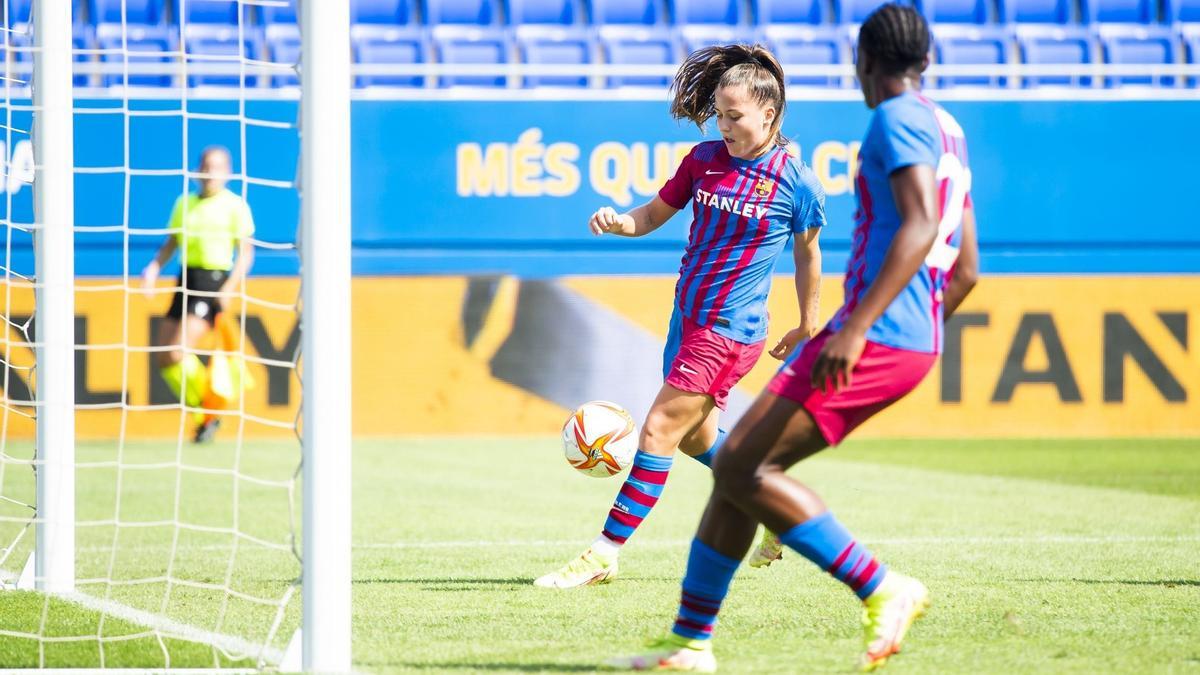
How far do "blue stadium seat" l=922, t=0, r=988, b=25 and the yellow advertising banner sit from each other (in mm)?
4115

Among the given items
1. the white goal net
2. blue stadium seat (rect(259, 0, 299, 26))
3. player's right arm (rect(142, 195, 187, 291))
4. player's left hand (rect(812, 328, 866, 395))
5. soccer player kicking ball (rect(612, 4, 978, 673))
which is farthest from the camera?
blue stadium seat (rect(259, 0, 299, 26))

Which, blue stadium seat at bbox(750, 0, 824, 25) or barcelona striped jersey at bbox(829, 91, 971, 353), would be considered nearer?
barcelona striped jersey at bbox(829, 91, 971, 353)

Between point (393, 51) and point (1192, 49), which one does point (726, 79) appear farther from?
point (1192, 49)

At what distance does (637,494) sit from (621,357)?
7.96 meters

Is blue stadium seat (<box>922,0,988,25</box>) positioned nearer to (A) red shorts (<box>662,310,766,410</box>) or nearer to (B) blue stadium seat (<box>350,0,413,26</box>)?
(B) blue stadium seat (<box>350,0,413,26</box>)

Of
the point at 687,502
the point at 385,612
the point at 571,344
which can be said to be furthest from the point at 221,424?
the point at 385,612

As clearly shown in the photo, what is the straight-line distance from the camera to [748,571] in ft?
19.3

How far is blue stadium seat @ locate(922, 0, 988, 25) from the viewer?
53.6 feet

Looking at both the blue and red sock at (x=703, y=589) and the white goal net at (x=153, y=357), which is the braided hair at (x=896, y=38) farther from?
the white goal net at (x=153, y=357)

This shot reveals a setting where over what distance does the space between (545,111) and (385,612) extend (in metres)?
9.36

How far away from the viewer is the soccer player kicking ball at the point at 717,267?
5.30 meters

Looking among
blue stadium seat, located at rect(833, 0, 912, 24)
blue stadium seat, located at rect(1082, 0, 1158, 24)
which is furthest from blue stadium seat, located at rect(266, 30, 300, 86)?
blue stadium seat, located at rect(1082, 0, 1158, 24)

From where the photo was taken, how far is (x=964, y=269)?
12.4 feet

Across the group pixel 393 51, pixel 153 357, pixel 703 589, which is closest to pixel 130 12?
pixel 393 51
